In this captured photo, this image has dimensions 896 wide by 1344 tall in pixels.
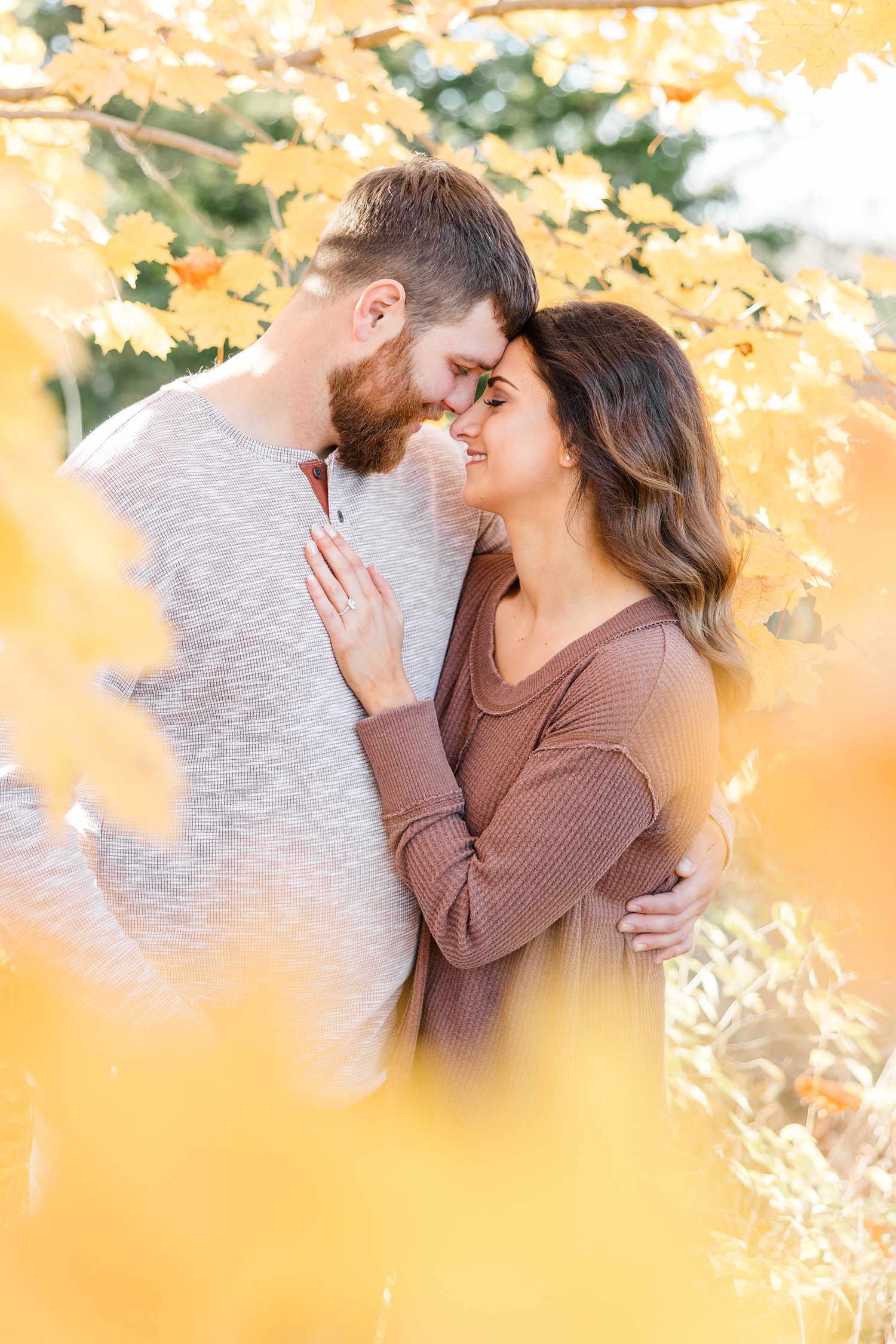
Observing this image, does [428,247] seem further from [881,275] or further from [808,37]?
[881,275]

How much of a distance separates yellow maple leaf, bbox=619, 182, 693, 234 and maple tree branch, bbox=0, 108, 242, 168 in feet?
2.85

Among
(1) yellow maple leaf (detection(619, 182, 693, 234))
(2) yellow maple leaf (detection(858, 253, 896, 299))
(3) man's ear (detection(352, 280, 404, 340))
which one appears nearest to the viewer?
(3) man's ear (detection(352, 280, 404, 340))

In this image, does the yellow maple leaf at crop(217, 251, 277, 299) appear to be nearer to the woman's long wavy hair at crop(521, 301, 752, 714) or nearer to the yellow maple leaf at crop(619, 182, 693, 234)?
the yellow maple leaf at crop(619, 182, 693, 234)

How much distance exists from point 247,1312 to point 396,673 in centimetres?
102

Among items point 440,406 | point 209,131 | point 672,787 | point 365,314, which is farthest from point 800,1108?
point 209,131

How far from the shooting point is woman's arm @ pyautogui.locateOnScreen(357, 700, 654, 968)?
1.27 meters

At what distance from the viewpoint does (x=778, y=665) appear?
1.70 meters

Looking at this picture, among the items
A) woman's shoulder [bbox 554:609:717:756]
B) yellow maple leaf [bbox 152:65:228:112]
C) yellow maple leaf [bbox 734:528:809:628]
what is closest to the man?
woman's shoulder [bbox 554:609:717:756]

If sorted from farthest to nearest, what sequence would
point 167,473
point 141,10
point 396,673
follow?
point 141,10 < point 396,673 < point 167,473

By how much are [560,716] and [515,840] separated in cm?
20

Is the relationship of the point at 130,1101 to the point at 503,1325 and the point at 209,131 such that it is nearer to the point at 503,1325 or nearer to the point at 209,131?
the point at 503,1325

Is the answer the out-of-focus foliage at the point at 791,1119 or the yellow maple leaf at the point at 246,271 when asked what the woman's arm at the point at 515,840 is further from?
the yellow maple leaf at the point at 246,271

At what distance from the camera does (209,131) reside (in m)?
7.57

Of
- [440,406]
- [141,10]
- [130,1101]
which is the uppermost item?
[141,10]
